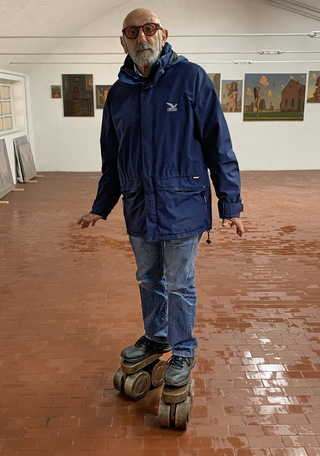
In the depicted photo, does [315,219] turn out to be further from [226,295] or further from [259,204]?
[226,295]

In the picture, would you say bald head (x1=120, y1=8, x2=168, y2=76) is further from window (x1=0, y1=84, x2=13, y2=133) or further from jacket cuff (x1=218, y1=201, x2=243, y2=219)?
window (x1=0, y1=84, x2=13, y2=133)

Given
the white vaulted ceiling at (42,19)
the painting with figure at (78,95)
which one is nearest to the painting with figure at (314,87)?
the white vaulted ceiling at (42,19)

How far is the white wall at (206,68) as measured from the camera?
12773mm

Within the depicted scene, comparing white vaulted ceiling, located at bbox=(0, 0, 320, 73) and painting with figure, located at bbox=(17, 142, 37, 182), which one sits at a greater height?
white vaulted ceiling, located at bbox=(0, 0, 320, 73)

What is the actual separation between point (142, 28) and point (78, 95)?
11.3 meters

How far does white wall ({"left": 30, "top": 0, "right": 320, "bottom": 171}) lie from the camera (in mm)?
12773

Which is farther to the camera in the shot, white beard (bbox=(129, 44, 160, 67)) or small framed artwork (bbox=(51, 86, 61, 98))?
small framed artwork (bbox=(51, 86, 61, 98))

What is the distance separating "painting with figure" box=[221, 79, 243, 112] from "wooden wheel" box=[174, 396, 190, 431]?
11.6 metres

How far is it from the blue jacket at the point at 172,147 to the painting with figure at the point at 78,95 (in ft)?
36.3

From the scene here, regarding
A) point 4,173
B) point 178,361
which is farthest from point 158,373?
point 4,173

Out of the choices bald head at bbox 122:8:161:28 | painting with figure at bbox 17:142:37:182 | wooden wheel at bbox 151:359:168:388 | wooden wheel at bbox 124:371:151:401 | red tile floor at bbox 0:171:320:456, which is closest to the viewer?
bald head at bbox 122:8:161:28

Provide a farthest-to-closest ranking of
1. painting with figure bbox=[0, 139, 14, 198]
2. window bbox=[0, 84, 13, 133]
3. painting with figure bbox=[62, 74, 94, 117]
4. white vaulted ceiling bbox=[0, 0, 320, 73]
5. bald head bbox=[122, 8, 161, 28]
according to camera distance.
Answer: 1. painting with figure bbox=[62, 74, 94, 117]
2. window bbox=[0, 84, 13, 133]
3. painting with figure bbox=[0, 139, 14, 198]
4. white vaulted ceiling bbox=[0, 0, 320, 73]
5. bald head bbox=[122, 8, 161, 28]

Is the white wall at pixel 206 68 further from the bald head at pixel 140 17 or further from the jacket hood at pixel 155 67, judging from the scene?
the bald head at pixel 140 17

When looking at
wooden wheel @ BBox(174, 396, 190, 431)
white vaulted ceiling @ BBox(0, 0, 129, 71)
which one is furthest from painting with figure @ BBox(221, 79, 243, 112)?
wooden wheel @ BBox(174, 396, 190, 431)
